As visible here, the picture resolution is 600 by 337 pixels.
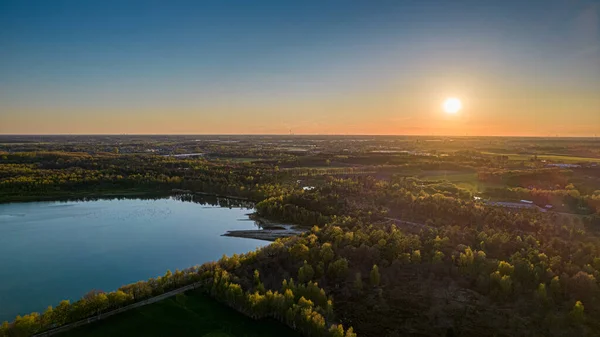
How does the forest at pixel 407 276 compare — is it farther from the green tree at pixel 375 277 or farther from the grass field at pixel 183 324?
the grass field at pixel 183 324

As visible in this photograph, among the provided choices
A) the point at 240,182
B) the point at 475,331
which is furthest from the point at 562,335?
the point at 240,182

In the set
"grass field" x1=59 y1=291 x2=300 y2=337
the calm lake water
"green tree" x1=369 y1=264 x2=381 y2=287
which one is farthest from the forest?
the calm lake water

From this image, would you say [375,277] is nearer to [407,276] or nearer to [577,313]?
[407,276]

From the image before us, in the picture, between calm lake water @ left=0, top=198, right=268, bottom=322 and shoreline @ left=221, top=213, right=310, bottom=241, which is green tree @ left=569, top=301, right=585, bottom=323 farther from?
calm lake water @ left=0, top=198, right=268, bottom=322

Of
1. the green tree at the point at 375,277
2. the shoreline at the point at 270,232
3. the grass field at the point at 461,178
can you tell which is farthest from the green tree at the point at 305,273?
the grass field at the point at 461,178

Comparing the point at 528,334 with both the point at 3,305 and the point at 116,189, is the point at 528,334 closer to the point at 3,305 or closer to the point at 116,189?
the point at 3,305

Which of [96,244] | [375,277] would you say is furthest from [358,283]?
[96,244]
